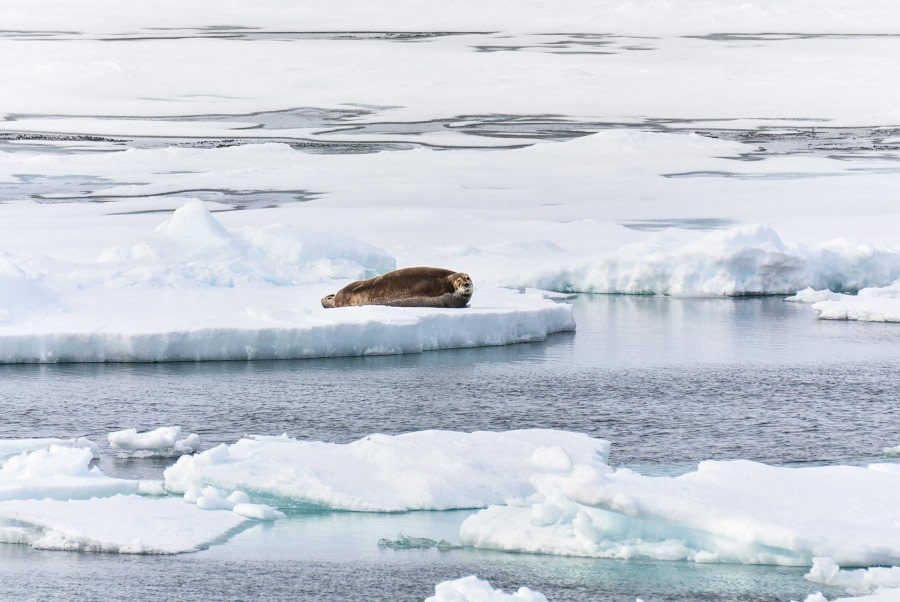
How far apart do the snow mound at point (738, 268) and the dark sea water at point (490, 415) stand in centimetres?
157

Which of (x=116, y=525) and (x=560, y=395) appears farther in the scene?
(x=560, y=395)

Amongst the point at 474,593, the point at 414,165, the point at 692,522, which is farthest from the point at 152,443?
the point at 414,165

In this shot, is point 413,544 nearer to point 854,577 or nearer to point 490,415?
point 854,577

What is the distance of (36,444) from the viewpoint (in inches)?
354

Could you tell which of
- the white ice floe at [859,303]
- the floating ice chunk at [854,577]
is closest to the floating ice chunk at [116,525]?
the floating ice chunk at [854,577]

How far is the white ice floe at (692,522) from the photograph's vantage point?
662 cm

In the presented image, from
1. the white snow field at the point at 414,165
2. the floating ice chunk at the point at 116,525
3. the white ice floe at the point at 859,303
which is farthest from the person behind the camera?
the white ice floe at the point at 859,303

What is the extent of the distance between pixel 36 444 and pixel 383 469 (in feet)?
7.90

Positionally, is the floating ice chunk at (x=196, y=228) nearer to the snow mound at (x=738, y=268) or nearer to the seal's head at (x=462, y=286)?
the seal's head at (x=462, y=286)

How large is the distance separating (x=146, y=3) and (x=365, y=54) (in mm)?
18752

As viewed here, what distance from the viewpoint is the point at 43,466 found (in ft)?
26.6

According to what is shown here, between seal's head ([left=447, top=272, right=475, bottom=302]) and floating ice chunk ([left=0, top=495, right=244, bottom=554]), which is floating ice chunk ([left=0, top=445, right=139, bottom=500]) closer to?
floating ice chunk ([left=0, top=495, right=244, bottom=554])

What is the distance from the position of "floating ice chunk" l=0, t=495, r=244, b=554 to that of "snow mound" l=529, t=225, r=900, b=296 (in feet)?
34.9

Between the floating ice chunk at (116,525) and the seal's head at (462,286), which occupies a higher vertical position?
the seal's head at (462,286)
